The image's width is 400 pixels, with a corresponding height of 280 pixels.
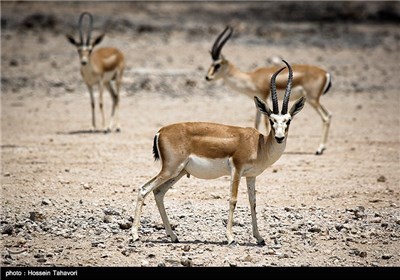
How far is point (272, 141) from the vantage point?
8945 mm

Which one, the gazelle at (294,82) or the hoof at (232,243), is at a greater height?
the gazelle at (294,82)

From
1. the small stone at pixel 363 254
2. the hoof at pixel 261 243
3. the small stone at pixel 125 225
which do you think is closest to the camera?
the small stone at pixel 363 254

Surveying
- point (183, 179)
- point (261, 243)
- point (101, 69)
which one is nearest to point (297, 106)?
point (261, 243)

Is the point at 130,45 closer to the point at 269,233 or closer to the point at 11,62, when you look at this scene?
the point at 11,62

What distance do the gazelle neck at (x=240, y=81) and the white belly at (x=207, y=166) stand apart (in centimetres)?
692

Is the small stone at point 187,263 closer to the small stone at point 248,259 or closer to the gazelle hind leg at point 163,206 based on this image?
the small stone at point 248,259

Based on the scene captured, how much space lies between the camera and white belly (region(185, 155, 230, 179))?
350 inches

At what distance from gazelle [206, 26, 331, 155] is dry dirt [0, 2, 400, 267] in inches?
28.4

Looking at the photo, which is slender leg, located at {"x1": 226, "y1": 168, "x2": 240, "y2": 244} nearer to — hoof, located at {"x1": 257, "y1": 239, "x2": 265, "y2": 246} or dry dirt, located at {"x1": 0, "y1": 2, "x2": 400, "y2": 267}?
dry dirt, located at {"x1": 0, "y1": 2, "x2": 400, "y2": 267}

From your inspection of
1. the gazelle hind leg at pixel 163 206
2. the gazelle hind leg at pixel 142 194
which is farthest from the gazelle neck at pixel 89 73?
the gazelle hind leg at pixel 142 194

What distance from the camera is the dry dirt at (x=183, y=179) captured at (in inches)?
351

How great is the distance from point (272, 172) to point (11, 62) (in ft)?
41.7

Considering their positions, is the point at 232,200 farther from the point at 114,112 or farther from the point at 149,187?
the point at 114,112
